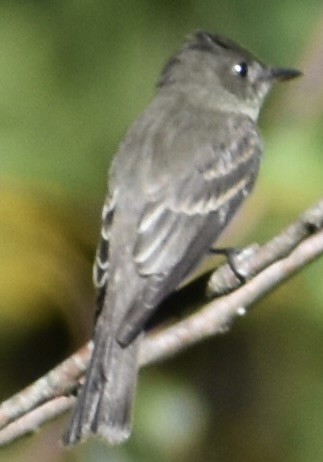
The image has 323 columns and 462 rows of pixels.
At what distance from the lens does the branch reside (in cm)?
218

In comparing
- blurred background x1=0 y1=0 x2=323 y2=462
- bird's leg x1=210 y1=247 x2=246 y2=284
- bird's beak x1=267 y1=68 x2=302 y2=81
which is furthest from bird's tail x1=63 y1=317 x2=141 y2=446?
bird's beak x1=267 y1=68 x2=302 y2=81

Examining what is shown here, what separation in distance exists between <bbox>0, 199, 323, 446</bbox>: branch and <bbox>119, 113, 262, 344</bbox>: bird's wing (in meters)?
0.22

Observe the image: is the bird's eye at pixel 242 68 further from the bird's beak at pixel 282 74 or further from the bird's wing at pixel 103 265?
the bird's wing at pixel 103 265

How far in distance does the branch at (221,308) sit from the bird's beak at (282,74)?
3.09 ft

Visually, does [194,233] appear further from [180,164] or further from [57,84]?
[57,84]

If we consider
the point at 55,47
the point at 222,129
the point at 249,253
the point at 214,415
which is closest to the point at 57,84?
the point at 55,47

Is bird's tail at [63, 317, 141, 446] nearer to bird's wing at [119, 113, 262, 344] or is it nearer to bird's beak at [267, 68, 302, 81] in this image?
bird's wing at [119, 113, 262, 344]

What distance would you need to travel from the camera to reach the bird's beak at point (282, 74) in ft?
10.5

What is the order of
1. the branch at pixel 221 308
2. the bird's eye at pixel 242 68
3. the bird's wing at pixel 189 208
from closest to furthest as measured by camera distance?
the branch at pixel 221 308 < the bird's wing at pixel 189 208 < the bird's eye at pixel 242 68

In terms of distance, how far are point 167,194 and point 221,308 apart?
509mm

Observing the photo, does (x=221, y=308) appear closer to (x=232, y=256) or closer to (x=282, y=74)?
(x=232, y=256)

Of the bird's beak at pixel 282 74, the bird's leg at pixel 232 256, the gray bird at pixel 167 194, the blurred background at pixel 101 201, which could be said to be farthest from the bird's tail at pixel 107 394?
the bird's beak at pixel 282 74

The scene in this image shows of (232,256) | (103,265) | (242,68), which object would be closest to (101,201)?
(242,68)

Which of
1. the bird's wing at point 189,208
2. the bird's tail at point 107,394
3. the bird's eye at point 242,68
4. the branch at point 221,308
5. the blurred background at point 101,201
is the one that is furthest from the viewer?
the bird's eye at point 242,68
